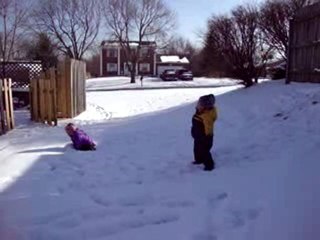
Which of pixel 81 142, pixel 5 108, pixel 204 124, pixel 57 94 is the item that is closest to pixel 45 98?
pixel 57 94

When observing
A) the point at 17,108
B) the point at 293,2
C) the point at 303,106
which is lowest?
the point at 17,108

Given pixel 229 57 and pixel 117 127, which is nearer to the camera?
pixel 117 127

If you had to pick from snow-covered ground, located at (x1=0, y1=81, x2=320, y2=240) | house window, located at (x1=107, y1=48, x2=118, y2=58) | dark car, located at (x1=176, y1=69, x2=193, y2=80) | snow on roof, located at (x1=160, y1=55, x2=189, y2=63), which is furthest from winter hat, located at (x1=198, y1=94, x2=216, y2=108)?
house window, located at (x1=107, y1=48, x2=118, y2=58)

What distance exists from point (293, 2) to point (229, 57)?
723 cm

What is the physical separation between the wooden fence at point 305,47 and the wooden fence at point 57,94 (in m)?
6.14

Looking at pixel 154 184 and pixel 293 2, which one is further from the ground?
pixel 293 2

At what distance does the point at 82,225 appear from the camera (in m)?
4.41

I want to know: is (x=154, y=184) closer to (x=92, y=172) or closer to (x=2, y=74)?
(x=92, y=172)

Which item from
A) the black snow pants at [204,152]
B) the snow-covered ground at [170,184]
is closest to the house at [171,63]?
the snow-covered ground at [170,184]

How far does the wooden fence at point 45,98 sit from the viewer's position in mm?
12219

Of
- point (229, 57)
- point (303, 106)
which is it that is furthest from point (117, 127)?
point (229, 57)

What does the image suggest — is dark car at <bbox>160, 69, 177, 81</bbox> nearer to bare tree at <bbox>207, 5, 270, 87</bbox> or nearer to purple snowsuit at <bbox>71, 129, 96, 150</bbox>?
bare tree at <bbox>207, 5, 270, 87</bbox>

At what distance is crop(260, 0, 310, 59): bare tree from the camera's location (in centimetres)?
1717

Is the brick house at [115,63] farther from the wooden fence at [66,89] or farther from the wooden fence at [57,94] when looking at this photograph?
the wooden fence at [66,89]
